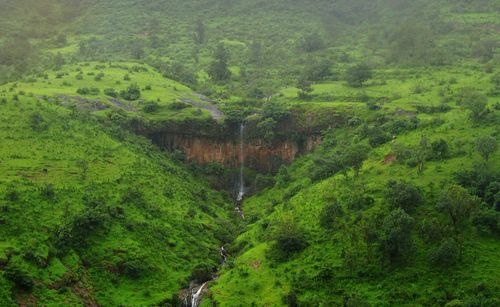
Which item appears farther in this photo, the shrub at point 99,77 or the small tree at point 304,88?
the shrub at point 99,77

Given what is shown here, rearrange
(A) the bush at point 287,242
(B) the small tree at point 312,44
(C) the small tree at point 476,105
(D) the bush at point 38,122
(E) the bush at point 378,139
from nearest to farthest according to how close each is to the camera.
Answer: (A) the bush at point 287,242, (C) the small tree at point 476,105, (D) the bush at point 38,122, (E) the bush at point 378,139, (B) the small tree at point 312,44

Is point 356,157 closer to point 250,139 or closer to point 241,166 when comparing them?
point 250,139

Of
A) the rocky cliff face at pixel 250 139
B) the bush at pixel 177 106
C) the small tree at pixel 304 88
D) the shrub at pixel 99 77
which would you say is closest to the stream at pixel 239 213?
the rocky cliff face at pixel 250 139

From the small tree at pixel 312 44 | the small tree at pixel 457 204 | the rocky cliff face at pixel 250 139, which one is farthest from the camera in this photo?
the small tree at pixel 312 44

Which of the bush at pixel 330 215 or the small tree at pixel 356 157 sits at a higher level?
the small tree at pixel 356 157

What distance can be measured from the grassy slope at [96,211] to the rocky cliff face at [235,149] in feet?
16.5

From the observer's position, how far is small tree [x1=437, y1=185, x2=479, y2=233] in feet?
156

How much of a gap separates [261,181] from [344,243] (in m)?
28.0

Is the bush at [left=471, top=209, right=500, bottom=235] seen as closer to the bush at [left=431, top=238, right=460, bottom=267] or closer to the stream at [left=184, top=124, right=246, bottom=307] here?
the bush at [left=431, top=238, right=460, bottom=267]

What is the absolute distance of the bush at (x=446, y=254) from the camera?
4634cm

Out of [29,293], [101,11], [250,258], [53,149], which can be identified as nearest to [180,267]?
[250,258]

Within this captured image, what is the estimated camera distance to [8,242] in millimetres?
46688

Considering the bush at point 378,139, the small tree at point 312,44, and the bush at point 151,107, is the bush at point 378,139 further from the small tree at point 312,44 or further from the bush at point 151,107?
the small tree at point 312,44

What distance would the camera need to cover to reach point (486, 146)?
5609 centimetres
